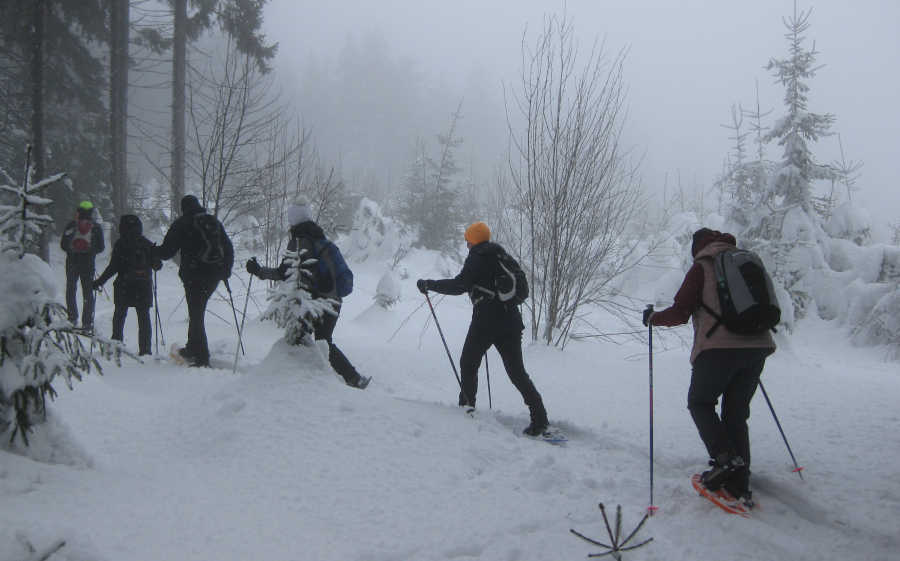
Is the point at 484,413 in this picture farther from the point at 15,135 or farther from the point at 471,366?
the point at 15,135

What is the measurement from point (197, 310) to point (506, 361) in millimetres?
3379

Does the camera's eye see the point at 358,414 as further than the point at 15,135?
No

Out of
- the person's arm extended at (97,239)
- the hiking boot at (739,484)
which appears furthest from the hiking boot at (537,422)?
the person's arm extended at (97,239)

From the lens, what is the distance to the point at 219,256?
5.17 metres

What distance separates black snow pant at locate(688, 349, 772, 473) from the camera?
2.84m

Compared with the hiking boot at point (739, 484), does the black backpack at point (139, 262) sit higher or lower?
higher

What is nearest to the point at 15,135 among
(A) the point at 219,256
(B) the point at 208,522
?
(A) the point at 219,256

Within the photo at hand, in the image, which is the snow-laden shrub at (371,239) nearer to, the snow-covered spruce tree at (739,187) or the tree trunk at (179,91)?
the tree trunk at (179,91)

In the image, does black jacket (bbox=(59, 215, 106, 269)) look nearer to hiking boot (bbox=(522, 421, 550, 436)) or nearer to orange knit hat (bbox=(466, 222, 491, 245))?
orange knit hat (bbox=(466, 222, 491, 245))

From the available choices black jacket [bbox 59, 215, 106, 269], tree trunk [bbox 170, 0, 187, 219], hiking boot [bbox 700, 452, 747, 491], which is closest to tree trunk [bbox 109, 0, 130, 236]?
tree trunk [bbox 170, 0, 187, 219]

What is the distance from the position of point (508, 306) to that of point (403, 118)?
229ft

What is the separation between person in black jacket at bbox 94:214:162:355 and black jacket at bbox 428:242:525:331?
152 inches

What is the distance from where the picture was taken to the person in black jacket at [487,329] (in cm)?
397

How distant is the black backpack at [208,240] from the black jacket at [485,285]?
2560 mm
